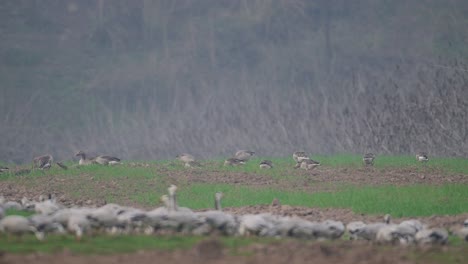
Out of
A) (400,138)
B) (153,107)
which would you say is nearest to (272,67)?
(153,107)

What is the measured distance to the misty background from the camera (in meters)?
45.9

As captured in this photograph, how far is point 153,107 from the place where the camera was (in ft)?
199

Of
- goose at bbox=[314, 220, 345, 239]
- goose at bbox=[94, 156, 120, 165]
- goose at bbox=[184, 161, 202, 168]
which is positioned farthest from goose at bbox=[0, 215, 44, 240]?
goose at bbox=[94, 156, 120, 165]

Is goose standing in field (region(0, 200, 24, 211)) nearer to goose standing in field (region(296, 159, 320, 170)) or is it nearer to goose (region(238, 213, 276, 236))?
goose (region(238, 213, 276, 236))

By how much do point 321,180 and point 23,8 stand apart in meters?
51.0

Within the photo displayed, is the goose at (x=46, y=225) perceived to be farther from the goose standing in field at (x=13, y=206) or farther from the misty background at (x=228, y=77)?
the misty background at (x=228, y=77)

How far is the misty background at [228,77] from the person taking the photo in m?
45.9

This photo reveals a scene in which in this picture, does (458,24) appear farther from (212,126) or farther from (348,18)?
(212,126)

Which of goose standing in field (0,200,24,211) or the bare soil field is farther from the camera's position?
the bare soil field

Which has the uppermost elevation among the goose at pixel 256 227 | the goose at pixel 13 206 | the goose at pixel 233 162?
the goose at pixel 233 162

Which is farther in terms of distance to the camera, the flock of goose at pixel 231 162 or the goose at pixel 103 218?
the flock of goose at pixel 231 162

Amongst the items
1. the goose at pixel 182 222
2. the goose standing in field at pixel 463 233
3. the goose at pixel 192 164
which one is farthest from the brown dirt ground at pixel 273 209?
the goose at pixel 182 222

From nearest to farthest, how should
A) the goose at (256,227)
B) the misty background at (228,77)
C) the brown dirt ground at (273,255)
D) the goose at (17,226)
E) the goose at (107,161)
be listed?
the brown dirt ground at (273,255) < the goose at (17,226) < the goose at (256,227) < the goose at (107,161) < the misty background at (228,77)

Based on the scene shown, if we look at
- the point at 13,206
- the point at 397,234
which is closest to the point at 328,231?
the point at 397,234
